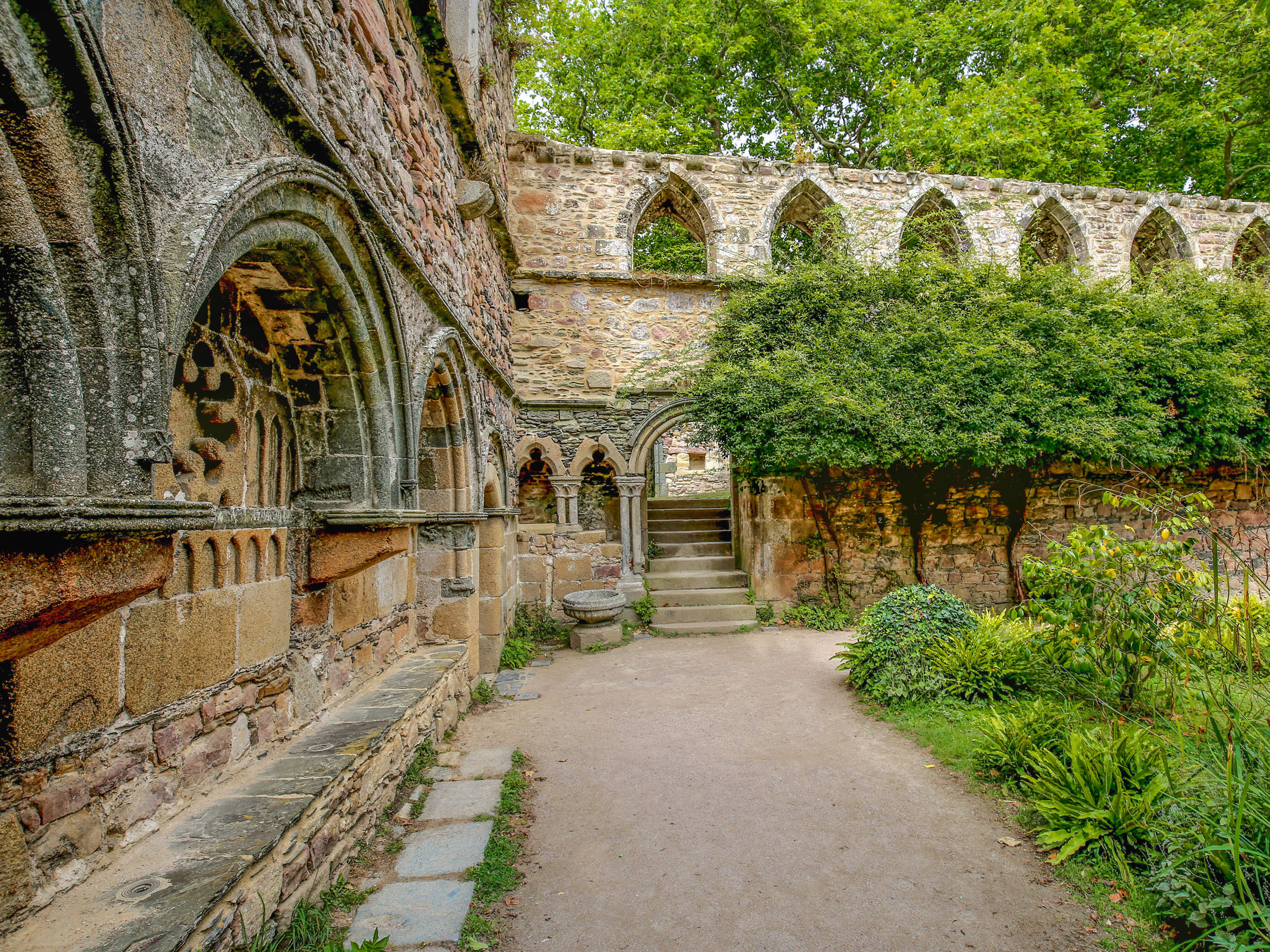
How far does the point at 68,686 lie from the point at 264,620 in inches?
35.7

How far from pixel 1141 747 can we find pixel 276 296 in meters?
4.53

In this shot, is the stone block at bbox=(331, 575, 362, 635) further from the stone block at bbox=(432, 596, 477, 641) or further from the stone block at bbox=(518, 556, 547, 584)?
the stone block at bbox=(518, 556, 547, 584)

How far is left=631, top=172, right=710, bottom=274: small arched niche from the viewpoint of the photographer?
27.6 feet

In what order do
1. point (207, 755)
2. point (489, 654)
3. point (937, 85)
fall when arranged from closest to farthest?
1. point (207, 755)
2. point (489, 654)
3. point (937, 85)

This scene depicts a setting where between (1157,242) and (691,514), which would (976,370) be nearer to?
(691,514)

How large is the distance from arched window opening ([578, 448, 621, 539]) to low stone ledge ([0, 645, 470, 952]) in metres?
4.94

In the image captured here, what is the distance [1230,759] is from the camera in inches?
76.2

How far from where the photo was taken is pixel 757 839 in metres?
2.92

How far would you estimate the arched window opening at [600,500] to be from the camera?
8.12 m

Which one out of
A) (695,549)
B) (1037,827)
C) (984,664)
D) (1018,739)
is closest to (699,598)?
(695,549)

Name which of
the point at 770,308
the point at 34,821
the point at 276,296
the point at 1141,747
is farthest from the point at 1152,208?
the point at 34,821

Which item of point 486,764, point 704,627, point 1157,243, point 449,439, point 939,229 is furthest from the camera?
point 1157,243

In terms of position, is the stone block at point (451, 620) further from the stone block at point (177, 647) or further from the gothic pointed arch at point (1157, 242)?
the gothic pointed arch at point (1157, 242)

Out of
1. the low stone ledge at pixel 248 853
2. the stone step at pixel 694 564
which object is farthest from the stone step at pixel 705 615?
the low stone ledge at pixel 248 853
